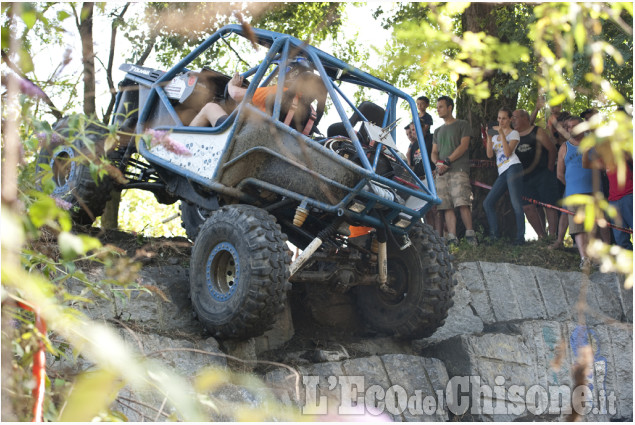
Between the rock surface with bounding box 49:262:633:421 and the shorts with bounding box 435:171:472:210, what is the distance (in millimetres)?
1131

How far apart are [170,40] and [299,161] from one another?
602cm

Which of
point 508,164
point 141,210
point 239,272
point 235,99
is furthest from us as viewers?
point 141,210

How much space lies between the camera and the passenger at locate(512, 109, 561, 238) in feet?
28.6

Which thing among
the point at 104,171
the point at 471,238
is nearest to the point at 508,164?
the point at 471,238

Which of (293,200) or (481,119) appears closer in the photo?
(293,200)

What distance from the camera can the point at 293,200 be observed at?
230 inches

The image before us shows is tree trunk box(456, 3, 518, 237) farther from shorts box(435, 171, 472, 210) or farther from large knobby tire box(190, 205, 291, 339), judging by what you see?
large knobby tire box(190, 205, 291, 339)

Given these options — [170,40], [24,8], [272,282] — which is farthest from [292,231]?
[170,40]

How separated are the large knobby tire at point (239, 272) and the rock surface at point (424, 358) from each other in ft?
0.83

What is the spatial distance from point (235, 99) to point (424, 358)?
255 cm

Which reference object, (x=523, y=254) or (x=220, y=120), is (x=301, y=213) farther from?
(x=523, y=254)

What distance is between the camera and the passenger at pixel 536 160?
8.71 m

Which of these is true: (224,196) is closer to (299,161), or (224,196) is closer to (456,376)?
(299,161)

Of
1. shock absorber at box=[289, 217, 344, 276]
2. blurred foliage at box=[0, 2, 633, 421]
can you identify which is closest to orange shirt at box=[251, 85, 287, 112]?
shock absorber at box=[289, 217, 344, 276]
